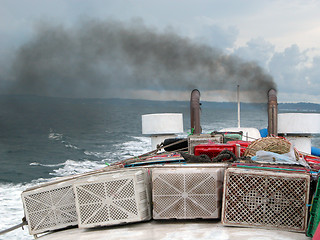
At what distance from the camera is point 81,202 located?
480 cm

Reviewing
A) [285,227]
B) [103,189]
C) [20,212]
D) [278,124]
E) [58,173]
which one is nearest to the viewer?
[285,227]

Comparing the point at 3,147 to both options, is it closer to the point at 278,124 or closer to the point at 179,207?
the point at 278,124

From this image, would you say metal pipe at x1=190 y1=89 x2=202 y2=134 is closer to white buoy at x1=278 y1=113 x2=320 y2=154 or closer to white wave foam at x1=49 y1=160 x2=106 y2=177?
white buoy at x1=278 y1=113 x2=320 y2=154

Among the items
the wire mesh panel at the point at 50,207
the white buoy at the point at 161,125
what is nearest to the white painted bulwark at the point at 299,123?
the white buoy at the point at 161,125

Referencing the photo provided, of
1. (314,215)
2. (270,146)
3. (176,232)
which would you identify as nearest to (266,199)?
(314,215)

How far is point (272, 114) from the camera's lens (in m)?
16.9

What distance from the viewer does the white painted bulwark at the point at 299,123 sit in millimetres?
15758

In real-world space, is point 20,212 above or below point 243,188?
below

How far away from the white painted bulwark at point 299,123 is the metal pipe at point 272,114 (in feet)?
0.92

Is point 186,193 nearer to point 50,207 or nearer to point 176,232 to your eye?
point 176,232

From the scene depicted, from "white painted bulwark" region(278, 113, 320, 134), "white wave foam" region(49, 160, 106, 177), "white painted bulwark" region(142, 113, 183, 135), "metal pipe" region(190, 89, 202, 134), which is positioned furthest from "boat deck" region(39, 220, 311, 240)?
"white wave foam" region(49, 160, 106, 177)

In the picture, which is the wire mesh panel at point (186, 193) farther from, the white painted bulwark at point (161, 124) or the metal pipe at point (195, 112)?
the metal pipe at point (195, 112)

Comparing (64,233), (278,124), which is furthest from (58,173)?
(64,233)

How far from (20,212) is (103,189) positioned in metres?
11.2
